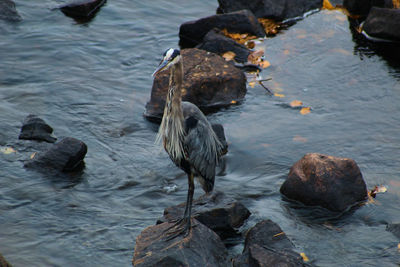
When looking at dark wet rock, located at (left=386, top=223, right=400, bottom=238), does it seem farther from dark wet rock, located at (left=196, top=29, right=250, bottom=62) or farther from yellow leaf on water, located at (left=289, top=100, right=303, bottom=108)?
dark wet rock, located at (left=196, top=29, right=250, bottom=62)

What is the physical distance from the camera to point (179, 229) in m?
5.90

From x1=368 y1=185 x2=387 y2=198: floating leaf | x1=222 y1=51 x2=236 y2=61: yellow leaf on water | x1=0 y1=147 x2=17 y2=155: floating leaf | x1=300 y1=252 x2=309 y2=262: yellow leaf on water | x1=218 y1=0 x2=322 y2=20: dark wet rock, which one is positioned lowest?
x1=300 y1=252 x2=309 y2=262: yellow leaf on water

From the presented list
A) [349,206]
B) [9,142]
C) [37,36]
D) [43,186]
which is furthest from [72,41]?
[349,206]

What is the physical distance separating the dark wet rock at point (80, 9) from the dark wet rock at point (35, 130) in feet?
15.8

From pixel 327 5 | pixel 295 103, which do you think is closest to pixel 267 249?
pixel 295 103

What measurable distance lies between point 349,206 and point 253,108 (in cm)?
297

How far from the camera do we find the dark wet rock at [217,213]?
6.33 meters

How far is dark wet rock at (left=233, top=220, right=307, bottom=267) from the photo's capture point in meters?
5.52

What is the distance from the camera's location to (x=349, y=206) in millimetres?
7027

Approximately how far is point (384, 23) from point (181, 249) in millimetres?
7849

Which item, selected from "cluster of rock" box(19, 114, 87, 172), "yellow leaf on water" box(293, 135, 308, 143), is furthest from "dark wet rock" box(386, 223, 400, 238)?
"cluster of rock" box(19, 114, 87, 172)

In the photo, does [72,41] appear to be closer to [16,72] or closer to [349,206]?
[16,72]

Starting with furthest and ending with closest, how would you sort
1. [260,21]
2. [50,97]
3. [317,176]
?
1. [260,21]
2. [50,97]
3. [317,176]

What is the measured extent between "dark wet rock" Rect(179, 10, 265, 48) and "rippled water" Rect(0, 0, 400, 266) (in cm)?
48
